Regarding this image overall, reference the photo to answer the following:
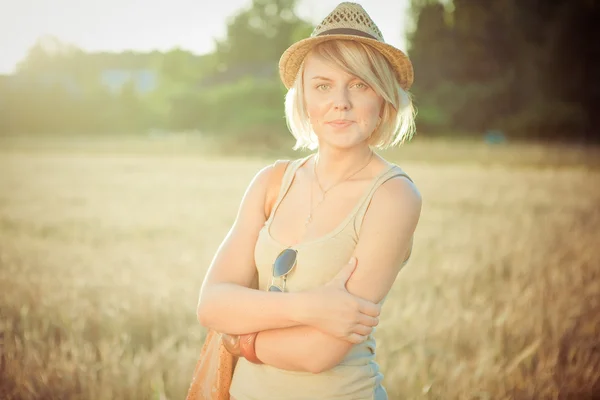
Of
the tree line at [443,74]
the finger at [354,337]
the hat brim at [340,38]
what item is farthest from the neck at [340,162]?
the tree line at [443,74]

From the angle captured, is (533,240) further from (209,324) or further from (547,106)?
(547,106)

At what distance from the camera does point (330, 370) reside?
1.88m

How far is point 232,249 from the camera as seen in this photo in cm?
206

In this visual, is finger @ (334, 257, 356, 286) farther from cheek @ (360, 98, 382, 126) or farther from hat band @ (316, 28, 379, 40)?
hat band @ (316, 28, 379, 40)

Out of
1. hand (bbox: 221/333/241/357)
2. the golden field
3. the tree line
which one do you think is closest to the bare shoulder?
hand (bbox: 221/333/241/357)

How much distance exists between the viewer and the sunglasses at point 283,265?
1853mm

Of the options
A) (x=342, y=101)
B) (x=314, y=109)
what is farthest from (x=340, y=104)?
(x=314, y=109)

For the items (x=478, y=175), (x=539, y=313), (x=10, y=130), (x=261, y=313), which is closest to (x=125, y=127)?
(x=10, y=130)

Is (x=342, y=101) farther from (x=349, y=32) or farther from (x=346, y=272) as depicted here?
(x=346, y=272)

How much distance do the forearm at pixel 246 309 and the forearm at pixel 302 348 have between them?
33 mm

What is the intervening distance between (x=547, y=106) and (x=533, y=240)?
650 inches

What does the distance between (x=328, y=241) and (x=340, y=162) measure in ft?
0.97

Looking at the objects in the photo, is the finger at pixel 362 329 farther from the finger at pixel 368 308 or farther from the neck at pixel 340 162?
the neck at pixel 340 162

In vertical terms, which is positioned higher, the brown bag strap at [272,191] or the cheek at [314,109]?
the cheek at [314,109]
